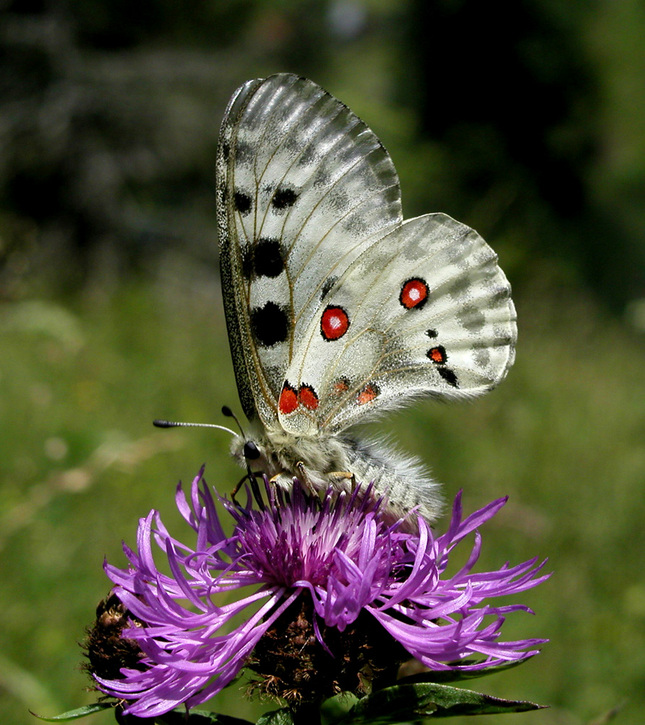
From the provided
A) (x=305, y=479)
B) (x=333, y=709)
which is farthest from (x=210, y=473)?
(x=333, y=709)

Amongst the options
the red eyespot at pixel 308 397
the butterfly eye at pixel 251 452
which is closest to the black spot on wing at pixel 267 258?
the red eyespot at pixel 308 397

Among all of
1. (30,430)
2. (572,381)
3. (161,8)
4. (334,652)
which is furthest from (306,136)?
(161,8)

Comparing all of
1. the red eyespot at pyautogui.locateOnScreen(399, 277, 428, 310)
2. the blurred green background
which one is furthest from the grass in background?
the red eyespot at pyautogui.locateOnScreen(399, 277, 428, 310)

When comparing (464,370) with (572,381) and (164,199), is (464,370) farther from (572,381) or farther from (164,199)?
(164,199)

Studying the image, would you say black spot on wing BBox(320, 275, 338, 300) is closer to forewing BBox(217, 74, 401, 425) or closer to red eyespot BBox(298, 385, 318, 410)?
forewing BBox(217, 74, 401, 425)

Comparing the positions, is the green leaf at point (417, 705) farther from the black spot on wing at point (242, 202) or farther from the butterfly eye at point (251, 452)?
the black spot on wing at point (242, 202)

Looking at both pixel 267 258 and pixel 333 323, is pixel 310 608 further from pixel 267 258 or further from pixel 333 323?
pixel 267 258
